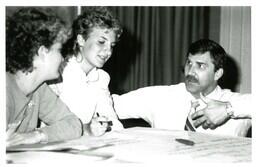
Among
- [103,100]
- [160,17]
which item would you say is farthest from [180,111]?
[160,17]

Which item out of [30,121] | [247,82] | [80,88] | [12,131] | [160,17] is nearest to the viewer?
[12,131]

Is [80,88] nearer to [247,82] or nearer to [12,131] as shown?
[12,131]

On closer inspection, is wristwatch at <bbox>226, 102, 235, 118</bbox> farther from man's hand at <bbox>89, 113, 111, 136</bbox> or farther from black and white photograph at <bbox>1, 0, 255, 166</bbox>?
man's hand at <bbox>89, 113, 111, 136</bbox>

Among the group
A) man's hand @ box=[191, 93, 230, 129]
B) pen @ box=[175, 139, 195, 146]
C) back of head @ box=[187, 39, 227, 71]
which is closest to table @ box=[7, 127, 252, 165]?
pen @ box=[175, 139, 195, 146]

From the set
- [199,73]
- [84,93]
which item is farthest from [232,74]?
[84,93]

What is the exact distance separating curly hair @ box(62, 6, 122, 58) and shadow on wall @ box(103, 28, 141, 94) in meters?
0.66

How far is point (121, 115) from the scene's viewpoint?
1.83 meters

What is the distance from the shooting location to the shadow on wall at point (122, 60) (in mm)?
2439

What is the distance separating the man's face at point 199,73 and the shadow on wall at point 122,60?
687 millimetres

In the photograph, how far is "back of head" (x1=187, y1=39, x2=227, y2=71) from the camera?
1.84 metres

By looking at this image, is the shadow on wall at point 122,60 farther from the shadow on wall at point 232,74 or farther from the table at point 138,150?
the table at point 138,150

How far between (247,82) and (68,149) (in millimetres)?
2055

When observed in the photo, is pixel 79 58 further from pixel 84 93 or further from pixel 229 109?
pixel 229 109

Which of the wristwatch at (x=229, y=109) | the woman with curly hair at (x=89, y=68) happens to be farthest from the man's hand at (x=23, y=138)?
the wristwatch at (x=229, y=109)
